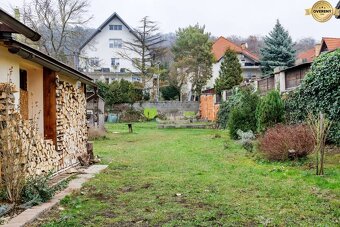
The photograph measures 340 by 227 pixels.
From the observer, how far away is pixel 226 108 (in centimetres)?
2502

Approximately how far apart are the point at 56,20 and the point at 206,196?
29061 millimetres

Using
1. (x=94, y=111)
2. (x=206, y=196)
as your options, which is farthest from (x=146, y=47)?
(x=206, y=196)

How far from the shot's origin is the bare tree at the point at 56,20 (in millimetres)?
31531

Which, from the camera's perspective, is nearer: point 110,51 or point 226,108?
point 226,108

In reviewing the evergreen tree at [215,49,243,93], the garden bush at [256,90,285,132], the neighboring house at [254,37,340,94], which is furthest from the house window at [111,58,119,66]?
the garden bush at [256,90,285,132]

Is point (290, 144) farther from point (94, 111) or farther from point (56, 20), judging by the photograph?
point (56, 20)

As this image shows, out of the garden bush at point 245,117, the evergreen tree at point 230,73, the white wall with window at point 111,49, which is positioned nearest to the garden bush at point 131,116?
the evergreen tree at point 230,73

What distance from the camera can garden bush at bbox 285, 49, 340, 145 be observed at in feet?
37.9

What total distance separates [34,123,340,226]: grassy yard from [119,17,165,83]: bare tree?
32.2m

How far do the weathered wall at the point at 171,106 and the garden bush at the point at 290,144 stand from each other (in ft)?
89.9

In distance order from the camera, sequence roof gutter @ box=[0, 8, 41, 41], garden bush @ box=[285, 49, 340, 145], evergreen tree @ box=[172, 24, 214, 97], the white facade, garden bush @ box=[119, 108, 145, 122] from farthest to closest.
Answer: the white facade < evergreen tree @ box=[172, 24, 214, 97] < garden bush @ box=[119, 108, 145, 122] < garden bush @ box=[285, 49, 340, 145] < roof gutter @ box=[0, 8, 41, 41]

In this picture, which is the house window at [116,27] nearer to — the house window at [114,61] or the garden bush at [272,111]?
the house window at [114,61]

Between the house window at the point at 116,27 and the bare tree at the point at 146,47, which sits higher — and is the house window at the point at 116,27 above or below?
above

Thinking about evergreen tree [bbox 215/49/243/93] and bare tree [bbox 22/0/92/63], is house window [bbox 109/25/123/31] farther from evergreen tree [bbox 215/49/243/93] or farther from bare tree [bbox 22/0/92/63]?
evergreen tree [bbox 215/49/243/93]
